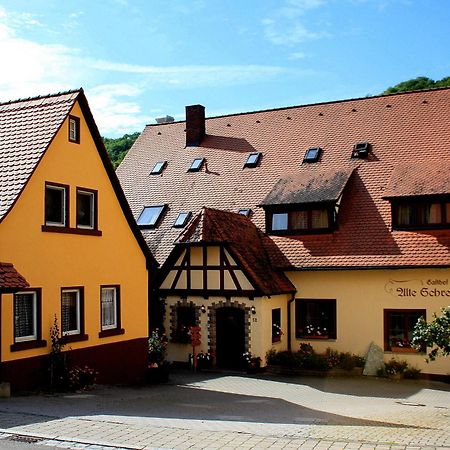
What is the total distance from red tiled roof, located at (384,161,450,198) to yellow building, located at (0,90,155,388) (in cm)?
880

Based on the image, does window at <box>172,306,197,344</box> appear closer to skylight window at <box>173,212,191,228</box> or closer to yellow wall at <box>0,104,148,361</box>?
skylight window at <box>173,212,191,228</box>

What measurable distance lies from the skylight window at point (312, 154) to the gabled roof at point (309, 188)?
3.09 feet

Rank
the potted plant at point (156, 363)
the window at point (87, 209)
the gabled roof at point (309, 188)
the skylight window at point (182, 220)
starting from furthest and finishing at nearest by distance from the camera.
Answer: the skylight window at point (182, 220) < the gabled roof at point (309, 188) < the potted plant at point (156, 363) < the window at point (87, 209)

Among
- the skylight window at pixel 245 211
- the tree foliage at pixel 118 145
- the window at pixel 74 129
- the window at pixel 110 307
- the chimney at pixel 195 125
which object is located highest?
the tree foliage at pixel 118 145

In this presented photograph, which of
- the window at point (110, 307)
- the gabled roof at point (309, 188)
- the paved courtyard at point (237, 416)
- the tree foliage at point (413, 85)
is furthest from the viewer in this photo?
the tree foliage at point (413, 85)

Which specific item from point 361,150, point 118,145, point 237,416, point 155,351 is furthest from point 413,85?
point 237,416

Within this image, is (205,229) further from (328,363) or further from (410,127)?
(410,127)

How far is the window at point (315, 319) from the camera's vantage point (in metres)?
23.8

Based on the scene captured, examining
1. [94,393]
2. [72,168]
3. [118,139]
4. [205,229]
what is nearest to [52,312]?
[94,393]

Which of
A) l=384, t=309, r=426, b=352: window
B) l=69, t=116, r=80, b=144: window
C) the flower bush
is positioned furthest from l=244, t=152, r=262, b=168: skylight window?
l=69, t=116, r=80, b=144: window

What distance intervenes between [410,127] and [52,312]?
16246 mm

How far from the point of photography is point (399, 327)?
22703 millimetres

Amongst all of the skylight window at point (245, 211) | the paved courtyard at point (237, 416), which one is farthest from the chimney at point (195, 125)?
the paved courtyard at point (237, 416)

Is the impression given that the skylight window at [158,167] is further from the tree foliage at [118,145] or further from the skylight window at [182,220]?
the tree foliage at [118,145]
